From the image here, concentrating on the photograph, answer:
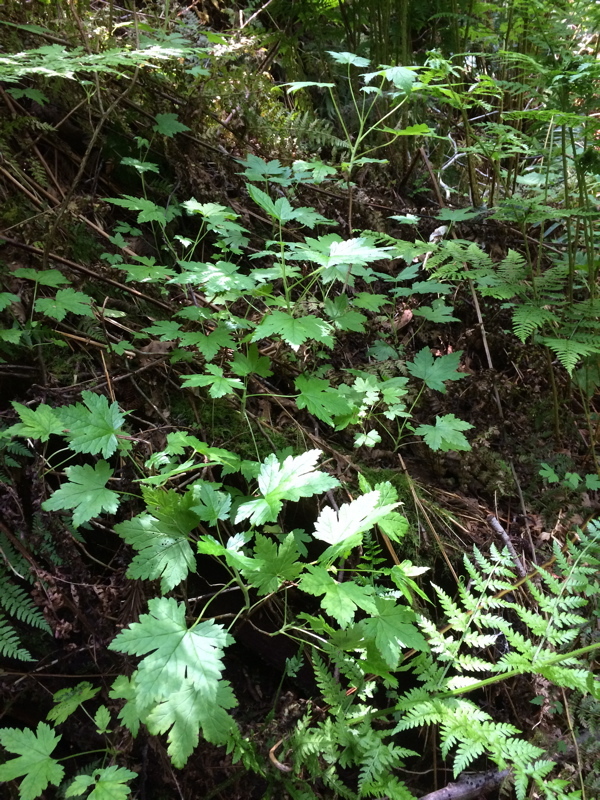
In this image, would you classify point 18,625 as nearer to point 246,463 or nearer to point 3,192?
point 246,463

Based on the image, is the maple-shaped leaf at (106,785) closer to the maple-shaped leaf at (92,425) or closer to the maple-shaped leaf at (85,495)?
the maple-shaped leaf at (85,495)

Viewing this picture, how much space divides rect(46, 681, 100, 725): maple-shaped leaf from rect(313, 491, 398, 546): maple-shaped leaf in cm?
78

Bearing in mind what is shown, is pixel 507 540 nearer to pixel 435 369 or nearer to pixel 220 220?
pixel 435 369

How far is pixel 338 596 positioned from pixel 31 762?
2.97 ft

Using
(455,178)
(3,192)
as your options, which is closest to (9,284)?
(3,192)

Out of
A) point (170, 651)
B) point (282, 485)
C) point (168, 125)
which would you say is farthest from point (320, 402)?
point (168, 125)

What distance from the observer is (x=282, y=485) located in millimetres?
1384

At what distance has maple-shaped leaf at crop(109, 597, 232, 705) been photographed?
107 centimetres

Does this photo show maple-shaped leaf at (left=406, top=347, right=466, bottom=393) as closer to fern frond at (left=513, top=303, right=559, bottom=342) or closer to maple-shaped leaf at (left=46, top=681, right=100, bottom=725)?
fern frond at (left=513, top=303, right=559, bottom=342)

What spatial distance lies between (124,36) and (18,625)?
9.90ft

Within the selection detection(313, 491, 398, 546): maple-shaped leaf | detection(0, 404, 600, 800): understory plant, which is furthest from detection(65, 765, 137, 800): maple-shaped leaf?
detection(313, 491, 398, 546): maple-shaped leaf

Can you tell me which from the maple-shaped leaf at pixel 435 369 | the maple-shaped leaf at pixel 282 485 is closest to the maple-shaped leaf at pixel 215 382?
the maple-shaped leaf at pixel 282 485

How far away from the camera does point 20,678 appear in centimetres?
141

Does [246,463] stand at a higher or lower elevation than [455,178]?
lower
